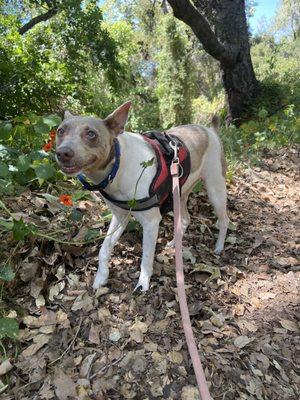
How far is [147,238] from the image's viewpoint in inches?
122

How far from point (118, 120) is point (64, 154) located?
0.50 metres

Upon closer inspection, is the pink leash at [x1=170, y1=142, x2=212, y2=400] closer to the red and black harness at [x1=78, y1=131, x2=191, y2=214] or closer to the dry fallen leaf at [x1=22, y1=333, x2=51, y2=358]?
the red and black harness at [x1=78, y1=131, x2=191, y2=214]

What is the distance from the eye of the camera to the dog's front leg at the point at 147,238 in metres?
3.05

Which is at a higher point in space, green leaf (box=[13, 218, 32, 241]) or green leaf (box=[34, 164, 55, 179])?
green leaf (box=[34, 164, 55, 179])

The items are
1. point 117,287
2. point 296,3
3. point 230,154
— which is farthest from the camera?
point 296,3

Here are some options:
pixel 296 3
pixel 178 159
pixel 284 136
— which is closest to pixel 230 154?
pixel 284 136

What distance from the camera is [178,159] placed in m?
3.21

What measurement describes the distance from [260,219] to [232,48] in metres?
5.80

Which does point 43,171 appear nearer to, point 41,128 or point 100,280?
point 41,128

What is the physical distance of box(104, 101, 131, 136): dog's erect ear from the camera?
105 inches

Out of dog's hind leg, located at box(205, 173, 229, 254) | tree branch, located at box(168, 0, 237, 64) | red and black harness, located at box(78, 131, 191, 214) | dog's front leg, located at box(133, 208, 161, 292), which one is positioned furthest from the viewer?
tree branch, located at box(168, 0, 237, 64)

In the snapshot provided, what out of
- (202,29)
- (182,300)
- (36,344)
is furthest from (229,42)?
(36,344)

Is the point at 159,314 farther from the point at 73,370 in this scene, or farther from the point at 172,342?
the point at 73,370

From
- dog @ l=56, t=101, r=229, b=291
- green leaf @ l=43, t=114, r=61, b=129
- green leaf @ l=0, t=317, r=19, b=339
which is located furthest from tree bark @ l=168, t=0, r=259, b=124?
green leaf @ l=0, t=317, r=19, b=339
